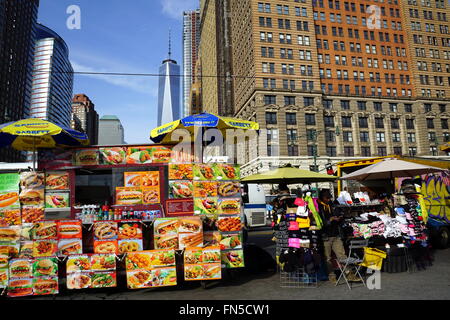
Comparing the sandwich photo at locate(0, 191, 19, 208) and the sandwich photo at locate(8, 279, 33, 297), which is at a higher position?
the sandwich photo at locate(0, 191, 19, 208)

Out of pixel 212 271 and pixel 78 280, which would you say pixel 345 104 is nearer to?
pixel 212 271

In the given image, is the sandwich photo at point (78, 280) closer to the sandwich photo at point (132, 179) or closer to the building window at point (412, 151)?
the sandwich photo at point (132, 179)

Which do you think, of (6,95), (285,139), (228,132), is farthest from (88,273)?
(6,95)

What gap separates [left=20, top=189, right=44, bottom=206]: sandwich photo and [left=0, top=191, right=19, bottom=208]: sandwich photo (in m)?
0.13

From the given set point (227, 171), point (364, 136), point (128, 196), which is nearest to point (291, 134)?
point (364, 136)

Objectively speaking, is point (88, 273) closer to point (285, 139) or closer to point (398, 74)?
point (285, 139)

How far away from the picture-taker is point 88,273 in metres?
6.68

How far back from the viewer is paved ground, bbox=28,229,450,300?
619 cm

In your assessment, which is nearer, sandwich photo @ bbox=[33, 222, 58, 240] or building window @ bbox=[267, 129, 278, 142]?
sandwich photo @ bbox=[33, 222, 58, 240]

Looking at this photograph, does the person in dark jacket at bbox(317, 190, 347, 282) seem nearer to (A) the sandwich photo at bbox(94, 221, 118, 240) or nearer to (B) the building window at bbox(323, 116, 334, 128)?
(A) the sandwich photo at bbox(94, 221, 118, 240)

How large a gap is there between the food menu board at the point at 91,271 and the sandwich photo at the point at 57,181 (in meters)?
1.97

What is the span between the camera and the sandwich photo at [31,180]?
24.3ft

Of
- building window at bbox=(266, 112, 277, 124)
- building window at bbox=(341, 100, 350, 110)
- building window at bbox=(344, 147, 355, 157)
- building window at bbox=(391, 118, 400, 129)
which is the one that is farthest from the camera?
building window at bbox=(391, 118, 400, 129)

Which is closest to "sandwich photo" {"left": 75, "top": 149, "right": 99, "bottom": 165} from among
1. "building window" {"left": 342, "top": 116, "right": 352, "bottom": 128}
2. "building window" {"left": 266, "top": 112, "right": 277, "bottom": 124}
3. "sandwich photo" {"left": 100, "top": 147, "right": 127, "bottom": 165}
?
"sandwich photo" {"left": 100, "top": 147, "right": 127, "bottom": 165}
